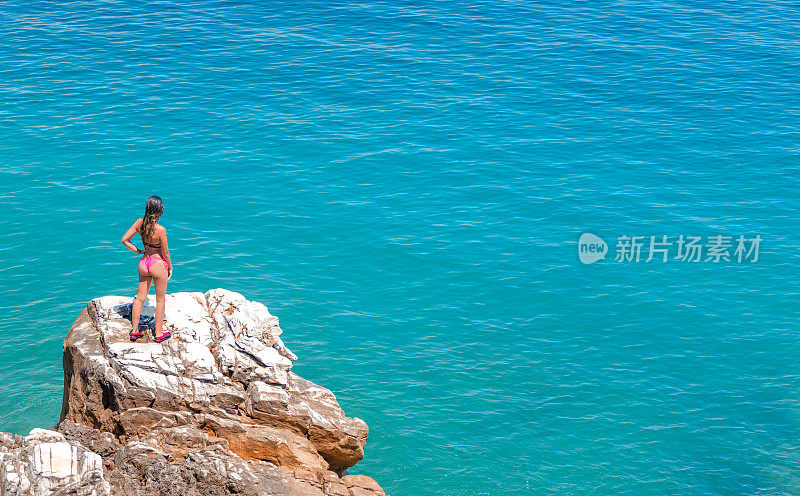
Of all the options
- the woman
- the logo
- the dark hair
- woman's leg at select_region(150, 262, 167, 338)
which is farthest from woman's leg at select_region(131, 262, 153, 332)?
the logo

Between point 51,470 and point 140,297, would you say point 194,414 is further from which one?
point 51,470

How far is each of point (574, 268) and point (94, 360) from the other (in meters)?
22.8

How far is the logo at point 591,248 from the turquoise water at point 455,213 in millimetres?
557

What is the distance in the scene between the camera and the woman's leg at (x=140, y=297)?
69.4 feet

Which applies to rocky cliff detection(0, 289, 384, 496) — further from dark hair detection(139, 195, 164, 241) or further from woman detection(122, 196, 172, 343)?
dark hair detection(139, 195, 164, 241)

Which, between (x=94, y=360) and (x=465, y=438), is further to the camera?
(x=465, y=438)

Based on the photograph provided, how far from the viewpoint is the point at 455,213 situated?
135ft

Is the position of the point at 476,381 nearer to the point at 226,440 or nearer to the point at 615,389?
the point at 615,389

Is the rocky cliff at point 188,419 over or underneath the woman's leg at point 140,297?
underneath

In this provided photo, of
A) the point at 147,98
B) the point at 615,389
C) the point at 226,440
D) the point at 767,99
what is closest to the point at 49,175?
the point at 147,98

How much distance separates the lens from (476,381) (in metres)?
29.9

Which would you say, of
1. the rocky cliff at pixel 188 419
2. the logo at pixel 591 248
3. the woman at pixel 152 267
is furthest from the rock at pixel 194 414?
the logo at pixel 591 248

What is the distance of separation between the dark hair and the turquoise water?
1051cm

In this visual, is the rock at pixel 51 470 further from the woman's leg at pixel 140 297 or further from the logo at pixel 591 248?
the logo at pixel 591 248
